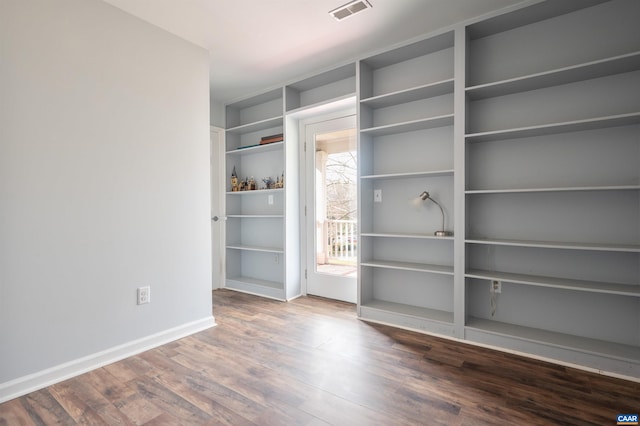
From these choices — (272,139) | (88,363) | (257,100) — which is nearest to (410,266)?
(272,139)

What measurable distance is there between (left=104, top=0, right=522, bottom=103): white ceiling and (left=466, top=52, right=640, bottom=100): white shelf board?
57 centimetres

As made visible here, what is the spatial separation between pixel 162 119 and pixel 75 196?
0.88m

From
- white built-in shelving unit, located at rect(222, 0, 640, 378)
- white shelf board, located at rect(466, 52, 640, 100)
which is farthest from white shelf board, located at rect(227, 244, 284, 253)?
white shelf board, located at rect(466, 52, 640, 100)

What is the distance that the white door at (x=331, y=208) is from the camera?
3.59m

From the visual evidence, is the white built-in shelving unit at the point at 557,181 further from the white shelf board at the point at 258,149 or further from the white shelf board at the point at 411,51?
the white shelf board at the point at 258,149

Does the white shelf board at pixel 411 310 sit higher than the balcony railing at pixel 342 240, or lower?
lower

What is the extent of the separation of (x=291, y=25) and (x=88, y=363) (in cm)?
289

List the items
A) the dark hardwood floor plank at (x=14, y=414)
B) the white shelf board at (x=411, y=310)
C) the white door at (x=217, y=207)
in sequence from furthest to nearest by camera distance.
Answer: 1. the white door at (x=217, y=207)
2. the white shelf board at (x=411, y=310)
3. the dark hardwood floor plank at (x=14, y=414)

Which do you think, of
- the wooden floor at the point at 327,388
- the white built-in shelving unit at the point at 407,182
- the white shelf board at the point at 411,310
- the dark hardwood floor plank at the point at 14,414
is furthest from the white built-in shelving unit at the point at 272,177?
the dark hardwood floor plank at the point at 14,414

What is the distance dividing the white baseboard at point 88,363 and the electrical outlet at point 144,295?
280 mm

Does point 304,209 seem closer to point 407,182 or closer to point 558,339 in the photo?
point 407,182

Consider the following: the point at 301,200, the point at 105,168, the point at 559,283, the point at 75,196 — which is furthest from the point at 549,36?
the point at 75,196

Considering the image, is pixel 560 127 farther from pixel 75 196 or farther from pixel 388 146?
pixel 75 196

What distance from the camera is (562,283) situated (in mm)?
2221
